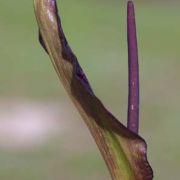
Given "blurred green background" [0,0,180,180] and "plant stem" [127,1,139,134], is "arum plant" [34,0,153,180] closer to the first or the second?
"plant stem" [127,1,139,134]

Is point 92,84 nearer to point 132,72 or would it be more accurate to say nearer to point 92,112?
point 132,72

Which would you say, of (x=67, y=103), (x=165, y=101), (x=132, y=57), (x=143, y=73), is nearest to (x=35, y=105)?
(x=67, y=103)

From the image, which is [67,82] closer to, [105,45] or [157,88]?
[157,88]

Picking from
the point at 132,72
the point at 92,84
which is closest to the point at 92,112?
the point at 132,72

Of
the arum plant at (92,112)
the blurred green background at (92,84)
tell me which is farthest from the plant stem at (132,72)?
the blurred green background at (92,84)

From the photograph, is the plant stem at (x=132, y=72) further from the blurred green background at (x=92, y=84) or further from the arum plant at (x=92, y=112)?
the blurred green background at (x=92, y=84)

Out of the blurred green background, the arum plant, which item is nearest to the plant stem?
the arum plant
